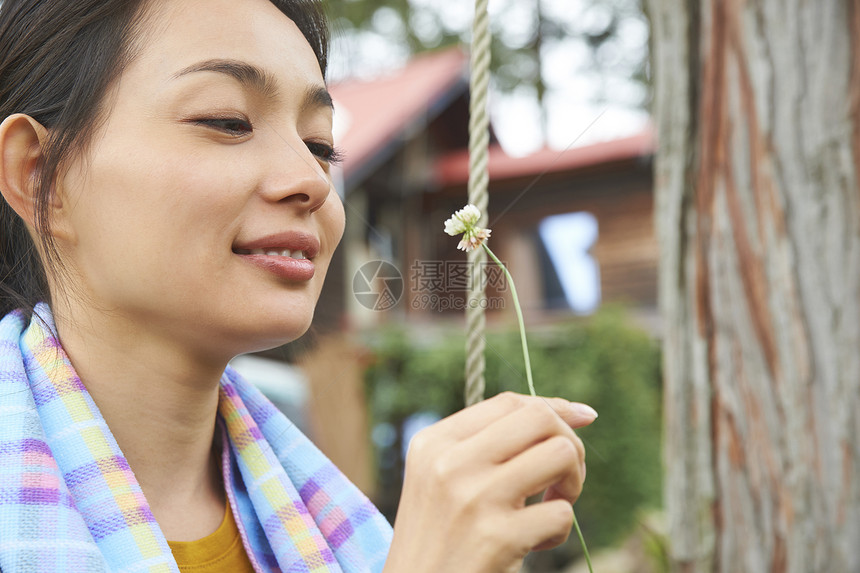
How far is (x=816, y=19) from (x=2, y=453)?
5.26 ft

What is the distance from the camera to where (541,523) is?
62 cm

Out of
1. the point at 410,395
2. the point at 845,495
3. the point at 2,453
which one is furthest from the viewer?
the point at 410,395

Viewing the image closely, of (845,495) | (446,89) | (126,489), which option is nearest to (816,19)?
(845,495)

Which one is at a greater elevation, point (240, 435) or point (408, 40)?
point (408, 40)

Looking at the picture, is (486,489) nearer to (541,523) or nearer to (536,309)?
(541,523)

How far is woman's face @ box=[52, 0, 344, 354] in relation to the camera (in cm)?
77

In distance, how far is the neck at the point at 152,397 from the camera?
2.80ft

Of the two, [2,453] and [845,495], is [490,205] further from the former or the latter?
[845,495]

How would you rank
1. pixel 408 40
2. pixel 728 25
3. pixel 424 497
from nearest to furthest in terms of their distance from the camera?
pixel 424 497
pixel 728 25
pixel 408 40

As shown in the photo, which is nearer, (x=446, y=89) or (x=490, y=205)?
(x=490, y=205)

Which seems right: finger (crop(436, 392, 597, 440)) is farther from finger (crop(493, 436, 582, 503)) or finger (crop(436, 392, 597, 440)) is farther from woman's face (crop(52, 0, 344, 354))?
woman's face (crop(52, 0, 344, 354))

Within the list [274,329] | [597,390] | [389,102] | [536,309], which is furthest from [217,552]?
[389,102]

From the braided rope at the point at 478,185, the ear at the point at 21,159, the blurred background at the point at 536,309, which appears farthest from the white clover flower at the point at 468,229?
the blurred background at the point at 536,309

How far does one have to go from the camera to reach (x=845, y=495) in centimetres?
148
